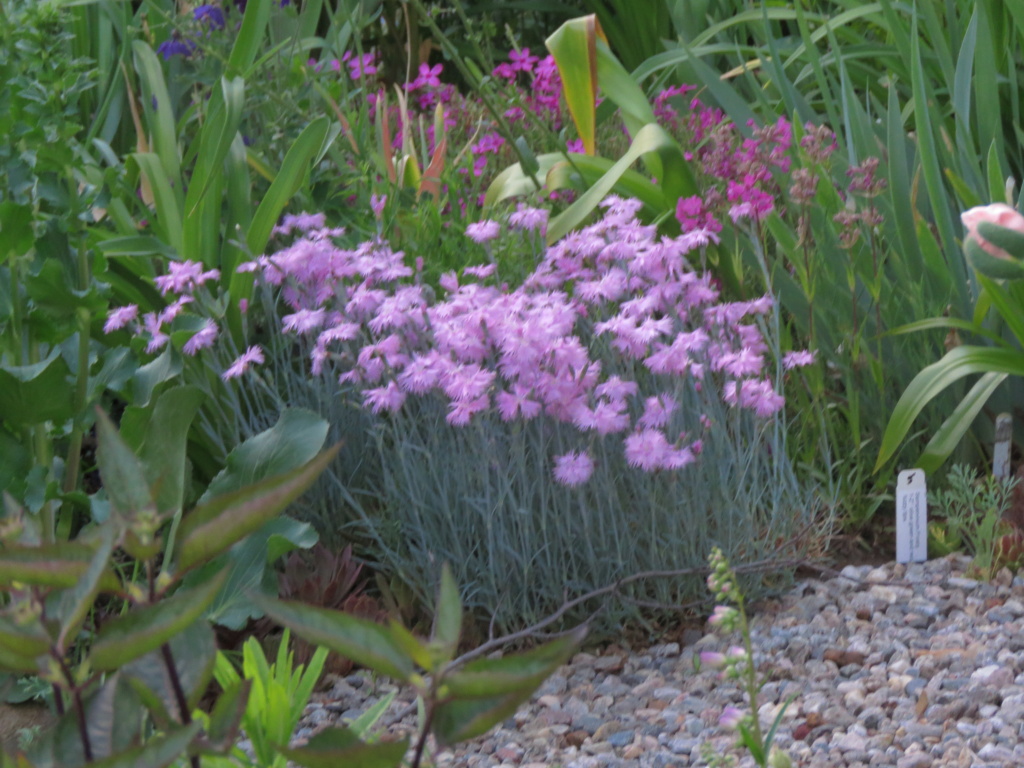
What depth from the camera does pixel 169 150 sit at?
9.03ft

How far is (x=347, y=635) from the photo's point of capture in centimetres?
63

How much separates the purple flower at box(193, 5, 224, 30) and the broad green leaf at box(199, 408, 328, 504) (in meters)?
1.42

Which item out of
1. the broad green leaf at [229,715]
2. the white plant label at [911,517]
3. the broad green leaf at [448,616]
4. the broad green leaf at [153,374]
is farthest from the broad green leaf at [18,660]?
the white plant label at [911,517]

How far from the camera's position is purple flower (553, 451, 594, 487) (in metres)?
1.89

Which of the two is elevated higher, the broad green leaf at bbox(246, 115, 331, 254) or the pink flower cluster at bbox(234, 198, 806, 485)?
the broad green leaf at bbox(246, 115, 331, 254)

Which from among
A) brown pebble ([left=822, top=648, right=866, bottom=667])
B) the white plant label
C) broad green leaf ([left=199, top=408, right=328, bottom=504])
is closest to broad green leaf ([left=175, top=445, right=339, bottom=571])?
broad green leaf ([left=199, top=408, right=328, bottom=504])

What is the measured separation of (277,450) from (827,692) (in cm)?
103

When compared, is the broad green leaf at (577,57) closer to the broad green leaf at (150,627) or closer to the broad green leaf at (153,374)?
the broad green leaf at (153,374)

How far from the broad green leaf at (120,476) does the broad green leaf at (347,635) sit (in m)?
0.09

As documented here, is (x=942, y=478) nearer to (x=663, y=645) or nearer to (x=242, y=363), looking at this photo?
(x=663, y=645)

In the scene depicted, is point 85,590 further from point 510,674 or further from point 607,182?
point 607,182

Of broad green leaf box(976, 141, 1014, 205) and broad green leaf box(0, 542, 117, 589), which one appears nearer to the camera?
broad green leaf box(0, 542, 117, 589)

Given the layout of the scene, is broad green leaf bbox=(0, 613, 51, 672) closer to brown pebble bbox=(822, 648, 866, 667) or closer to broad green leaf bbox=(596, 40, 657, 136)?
brown pebble bbox=(822, 648, 866, 667)

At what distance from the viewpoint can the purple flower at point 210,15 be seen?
9.47 ft
